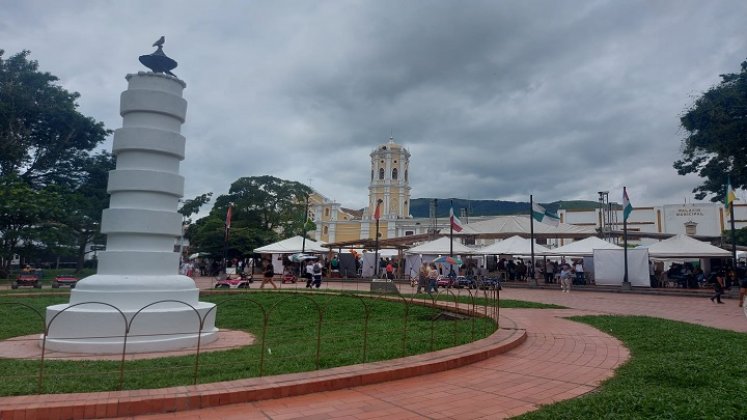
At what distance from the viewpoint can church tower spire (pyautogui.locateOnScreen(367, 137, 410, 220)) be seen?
79.2m

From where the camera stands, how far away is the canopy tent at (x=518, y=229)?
33.6 meters

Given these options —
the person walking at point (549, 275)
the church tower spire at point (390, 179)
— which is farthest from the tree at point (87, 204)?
the church tower spire at point (390, 179)

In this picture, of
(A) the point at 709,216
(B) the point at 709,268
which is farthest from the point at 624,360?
(A) the point at 709,216

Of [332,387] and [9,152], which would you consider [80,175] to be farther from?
[332,387]

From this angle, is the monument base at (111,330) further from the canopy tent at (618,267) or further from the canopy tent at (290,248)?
the canopy tent at (618,267)

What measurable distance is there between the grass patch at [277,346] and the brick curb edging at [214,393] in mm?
499

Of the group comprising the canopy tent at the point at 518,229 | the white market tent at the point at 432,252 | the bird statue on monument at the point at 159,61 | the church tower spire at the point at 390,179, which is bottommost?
the white market tent at the point at 432,252

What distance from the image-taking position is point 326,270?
3331cm

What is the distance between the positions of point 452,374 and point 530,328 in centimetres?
468

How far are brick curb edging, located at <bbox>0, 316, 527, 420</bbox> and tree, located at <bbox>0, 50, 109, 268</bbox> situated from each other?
1116 inches

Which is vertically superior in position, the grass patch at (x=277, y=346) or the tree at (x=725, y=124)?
the tree at (x=725, y=124)

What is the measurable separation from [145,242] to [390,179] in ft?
231

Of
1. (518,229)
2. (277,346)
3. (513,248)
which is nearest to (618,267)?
(513,248)

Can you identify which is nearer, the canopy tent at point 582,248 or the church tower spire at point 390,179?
the canopy tent at point 582,248
